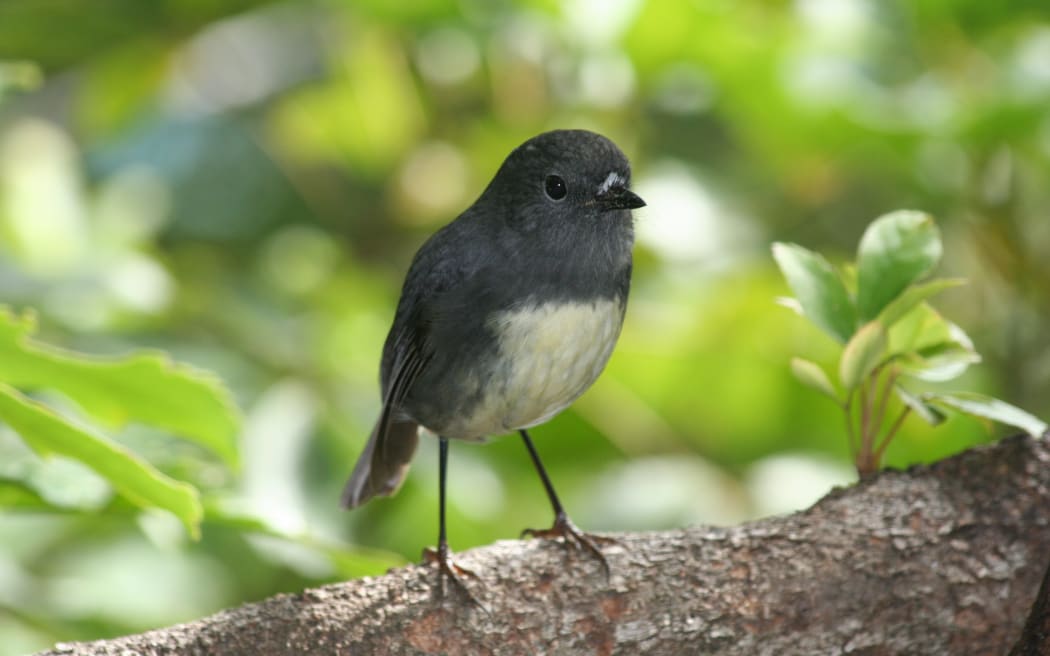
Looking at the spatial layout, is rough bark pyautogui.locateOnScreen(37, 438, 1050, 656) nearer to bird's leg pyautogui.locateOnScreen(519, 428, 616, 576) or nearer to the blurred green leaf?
bird's leg pyautogui.locateOnScreen(519, 428, 616, 576)

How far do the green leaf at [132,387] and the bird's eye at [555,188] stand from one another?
21.4 inches

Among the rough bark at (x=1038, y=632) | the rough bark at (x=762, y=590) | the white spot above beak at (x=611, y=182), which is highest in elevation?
the white spot above beak at (x=611, y=182)

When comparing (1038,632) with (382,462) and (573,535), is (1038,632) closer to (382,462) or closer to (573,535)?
(573,535)

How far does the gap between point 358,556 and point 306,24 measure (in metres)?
3.42

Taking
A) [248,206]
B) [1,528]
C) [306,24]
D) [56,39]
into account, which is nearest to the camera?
[1,528]

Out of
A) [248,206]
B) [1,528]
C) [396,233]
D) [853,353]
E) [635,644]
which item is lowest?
[635,644]

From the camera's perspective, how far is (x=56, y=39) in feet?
12.5

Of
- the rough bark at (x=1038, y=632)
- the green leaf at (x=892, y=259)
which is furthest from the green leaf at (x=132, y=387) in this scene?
the rough bark at (x=1038, y=632)

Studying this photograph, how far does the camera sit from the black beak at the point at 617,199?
1.83m

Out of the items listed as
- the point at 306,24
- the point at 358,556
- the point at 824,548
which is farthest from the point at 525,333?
the point at 306,24

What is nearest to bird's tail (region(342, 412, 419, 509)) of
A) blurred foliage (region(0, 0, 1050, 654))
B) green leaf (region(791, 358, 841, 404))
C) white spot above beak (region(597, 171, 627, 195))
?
blurred foliage (region(0, 0, 1050, 654))

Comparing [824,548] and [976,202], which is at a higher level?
[976,202]

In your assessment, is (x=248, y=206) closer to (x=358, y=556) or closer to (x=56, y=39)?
(x=56, y=39)

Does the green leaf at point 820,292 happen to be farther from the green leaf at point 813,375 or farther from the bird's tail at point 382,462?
the bird's tail at point 382,462
